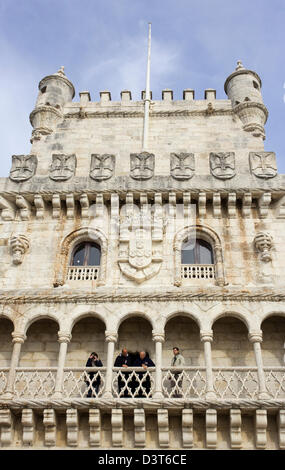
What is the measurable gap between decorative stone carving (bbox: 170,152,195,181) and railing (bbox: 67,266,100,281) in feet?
14.6

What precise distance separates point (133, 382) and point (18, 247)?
5850 millimetres

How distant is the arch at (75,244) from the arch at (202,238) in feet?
7.74

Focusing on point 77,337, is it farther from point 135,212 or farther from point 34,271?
point 135,212

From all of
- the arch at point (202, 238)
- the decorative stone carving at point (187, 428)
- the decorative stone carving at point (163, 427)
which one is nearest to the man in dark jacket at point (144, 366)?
the decorative stone carving at point (163, 427)

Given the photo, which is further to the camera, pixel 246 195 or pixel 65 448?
pixel 246 195

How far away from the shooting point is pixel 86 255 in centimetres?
1661

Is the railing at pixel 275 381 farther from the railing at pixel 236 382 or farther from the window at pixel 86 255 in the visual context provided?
the window at pixel 86 255

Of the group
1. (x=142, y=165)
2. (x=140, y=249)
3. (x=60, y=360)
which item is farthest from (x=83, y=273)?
(x=142, y=165)

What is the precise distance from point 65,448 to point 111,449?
124 cm

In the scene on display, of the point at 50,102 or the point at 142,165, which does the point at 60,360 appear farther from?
the point at 50,102

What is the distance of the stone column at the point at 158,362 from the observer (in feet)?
42.6

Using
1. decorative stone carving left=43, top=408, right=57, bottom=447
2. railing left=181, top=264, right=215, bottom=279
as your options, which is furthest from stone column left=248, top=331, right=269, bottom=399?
decorative stone carving left=43, top=408, right=57, bottom=447

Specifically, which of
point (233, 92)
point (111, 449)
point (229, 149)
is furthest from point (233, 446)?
point (233, 92)
